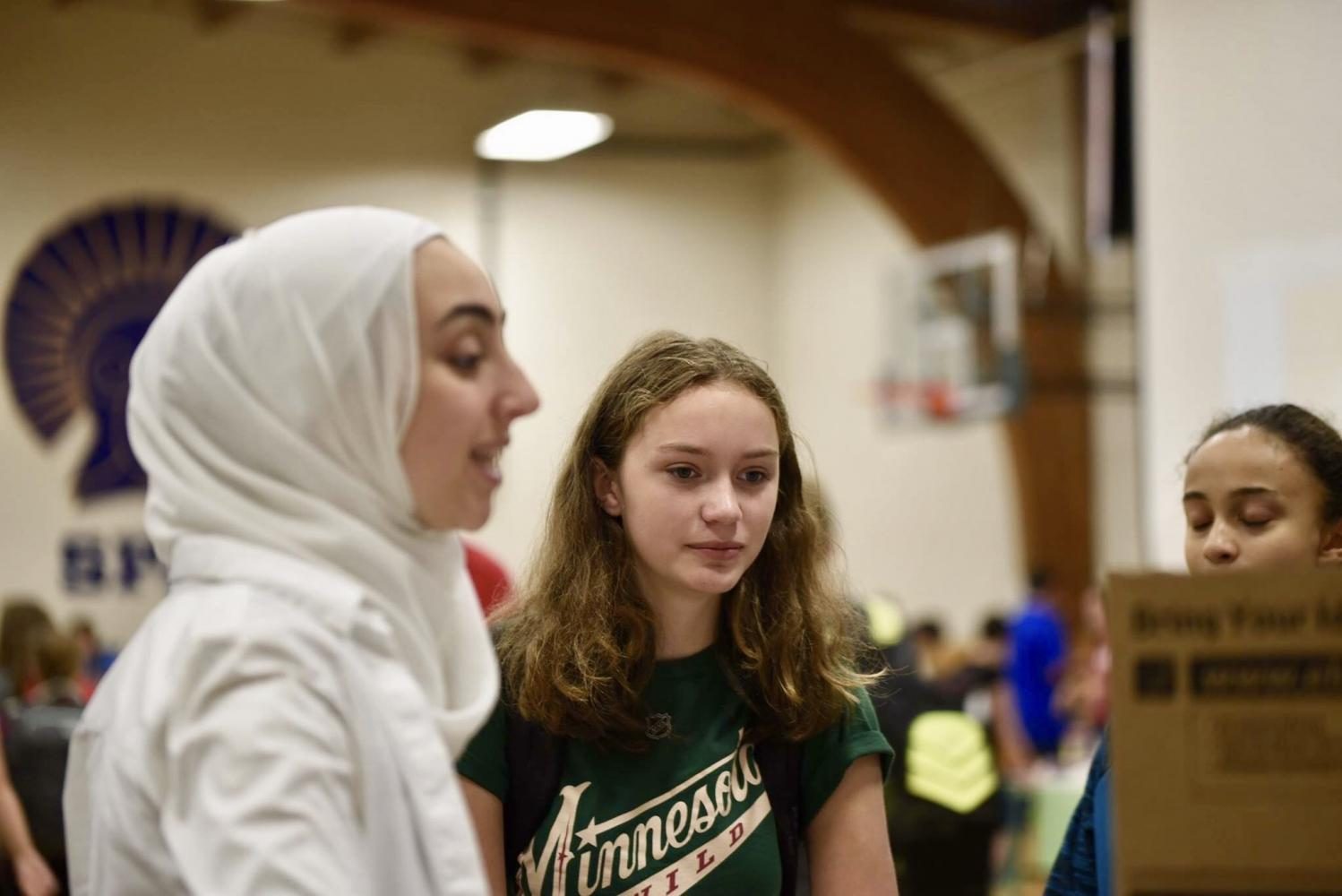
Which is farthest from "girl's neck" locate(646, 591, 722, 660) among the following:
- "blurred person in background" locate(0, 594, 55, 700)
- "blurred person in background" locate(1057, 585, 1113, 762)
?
"blurred person in background" locate(1057, 585, 1113, 762)

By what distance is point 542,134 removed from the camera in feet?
41.9

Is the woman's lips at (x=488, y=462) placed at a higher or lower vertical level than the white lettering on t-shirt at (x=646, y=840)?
higher

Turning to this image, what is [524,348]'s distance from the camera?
46.4 ft

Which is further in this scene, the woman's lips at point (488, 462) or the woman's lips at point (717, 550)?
the woman's lips at point (717, 550)

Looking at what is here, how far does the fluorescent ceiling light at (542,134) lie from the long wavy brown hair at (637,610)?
1032 cm

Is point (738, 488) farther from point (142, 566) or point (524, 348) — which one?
point (524, 348)

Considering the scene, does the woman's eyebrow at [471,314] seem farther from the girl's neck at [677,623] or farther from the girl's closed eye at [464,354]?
the girl's neck at [677,623]

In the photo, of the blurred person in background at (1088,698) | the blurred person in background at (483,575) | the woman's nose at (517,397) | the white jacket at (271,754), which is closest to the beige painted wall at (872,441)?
the blurred person in background at (1088,698)

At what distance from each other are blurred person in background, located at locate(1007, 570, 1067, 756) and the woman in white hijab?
25.4 feet

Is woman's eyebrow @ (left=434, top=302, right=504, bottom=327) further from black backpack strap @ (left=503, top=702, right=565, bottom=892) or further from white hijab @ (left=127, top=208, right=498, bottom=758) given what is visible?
black backpack strap @ (left=503, top=702, right=565, bottom=892)

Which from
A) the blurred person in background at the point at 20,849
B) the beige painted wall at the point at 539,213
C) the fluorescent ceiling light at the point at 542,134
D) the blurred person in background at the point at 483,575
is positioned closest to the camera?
the blurred person in background at the point at 483,575

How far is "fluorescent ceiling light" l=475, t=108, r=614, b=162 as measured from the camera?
40.2ft

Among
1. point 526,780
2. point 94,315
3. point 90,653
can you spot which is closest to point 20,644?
point 90,653

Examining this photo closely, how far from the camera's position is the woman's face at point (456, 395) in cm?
133
